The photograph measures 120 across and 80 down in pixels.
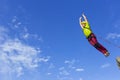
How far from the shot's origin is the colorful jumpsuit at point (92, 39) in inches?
1444

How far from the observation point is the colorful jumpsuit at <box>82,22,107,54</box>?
36688 millimetres

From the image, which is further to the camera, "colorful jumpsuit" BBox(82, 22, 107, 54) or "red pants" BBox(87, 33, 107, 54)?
"red pants" BBox(87, 33, 107, 54)

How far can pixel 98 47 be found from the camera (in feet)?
123

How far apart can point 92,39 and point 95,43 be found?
0.72 meters

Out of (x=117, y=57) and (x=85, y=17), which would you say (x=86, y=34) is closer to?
(x=85, y=17)

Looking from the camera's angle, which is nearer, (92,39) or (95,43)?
(92,39)

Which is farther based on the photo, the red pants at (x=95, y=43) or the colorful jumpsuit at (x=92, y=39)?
the red pants at (x=95, y=43)

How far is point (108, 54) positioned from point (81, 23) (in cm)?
517

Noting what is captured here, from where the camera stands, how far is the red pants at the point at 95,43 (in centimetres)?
3688

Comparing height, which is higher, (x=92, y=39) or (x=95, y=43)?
(x=92, y=39)

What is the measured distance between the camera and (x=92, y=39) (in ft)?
121

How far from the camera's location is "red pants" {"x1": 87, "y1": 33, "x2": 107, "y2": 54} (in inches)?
1452

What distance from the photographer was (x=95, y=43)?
122ft

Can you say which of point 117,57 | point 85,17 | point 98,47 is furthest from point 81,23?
point 117,57
